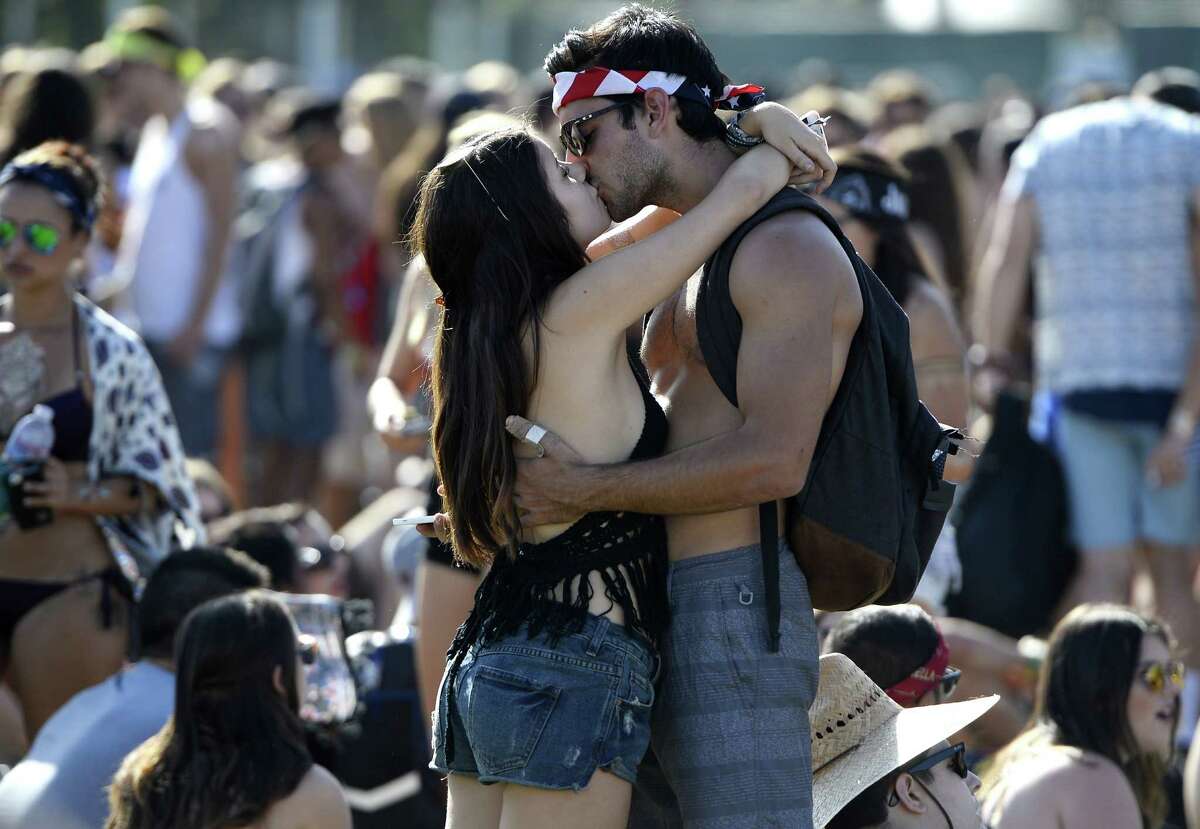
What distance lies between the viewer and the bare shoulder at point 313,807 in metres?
4.24

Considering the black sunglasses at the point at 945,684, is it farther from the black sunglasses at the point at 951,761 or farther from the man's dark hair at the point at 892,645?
the black sunglasses at the point at 951,761

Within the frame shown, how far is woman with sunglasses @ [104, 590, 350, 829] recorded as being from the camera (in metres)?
4.18

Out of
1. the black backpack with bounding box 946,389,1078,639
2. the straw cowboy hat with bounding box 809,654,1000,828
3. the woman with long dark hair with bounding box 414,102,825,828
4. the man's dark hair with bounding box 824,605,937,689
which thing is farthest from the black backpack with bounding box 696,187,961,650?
the black backpack with bounding box 946,389,1078,639

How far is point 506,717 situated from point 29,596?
2.54 meters

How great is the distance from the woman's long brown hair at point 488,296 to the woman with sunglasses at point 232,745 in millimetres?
1125

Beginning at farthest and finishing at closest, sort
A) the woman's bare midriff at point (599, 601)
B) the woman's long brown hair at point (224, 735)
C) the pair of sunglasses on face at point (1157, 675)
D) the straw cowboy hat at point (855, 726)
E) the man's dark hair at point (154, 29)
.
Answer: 1. the man's dark hair at point (154, 29)
2. the pair of sunglasses on face at point (1157, 675)
3. the woman's long brown hair at point (224, 735)
4. the straw cowboy hat at point (855, 726)
5. the woman's bare midriff at point (599, 601)

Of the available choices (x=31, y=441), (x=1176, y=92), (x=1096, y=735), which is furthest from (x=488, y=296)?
(x=1176, y=92)

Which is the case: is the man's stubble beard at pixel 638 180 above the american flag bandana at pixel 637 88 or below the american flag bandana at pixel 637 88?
below

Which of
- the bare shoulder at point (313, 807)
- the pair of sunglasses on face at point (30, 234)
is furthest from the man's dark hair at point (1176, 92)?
the bare shoulder at point (313, 807)

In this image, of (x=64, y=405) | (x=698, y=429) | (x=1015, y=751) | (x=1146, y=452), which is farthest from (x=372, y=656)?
(x=1146, y=452)

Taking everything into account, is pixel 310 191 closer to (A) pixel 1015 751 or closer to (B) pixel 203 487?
(B) pixel 203 487

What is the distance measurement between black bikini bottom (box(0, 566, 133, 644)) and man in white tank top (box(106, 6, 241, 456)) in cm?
365

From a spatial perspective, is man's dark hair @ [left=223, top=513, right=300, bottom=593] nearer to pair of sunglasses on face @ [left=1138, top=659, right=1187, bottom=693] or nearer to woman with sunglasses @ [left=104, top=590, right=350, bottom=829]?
woman with sunglasses @ [left=104, top=590, right=350, bottom=829]

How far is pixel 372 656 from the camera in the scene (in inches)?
229
